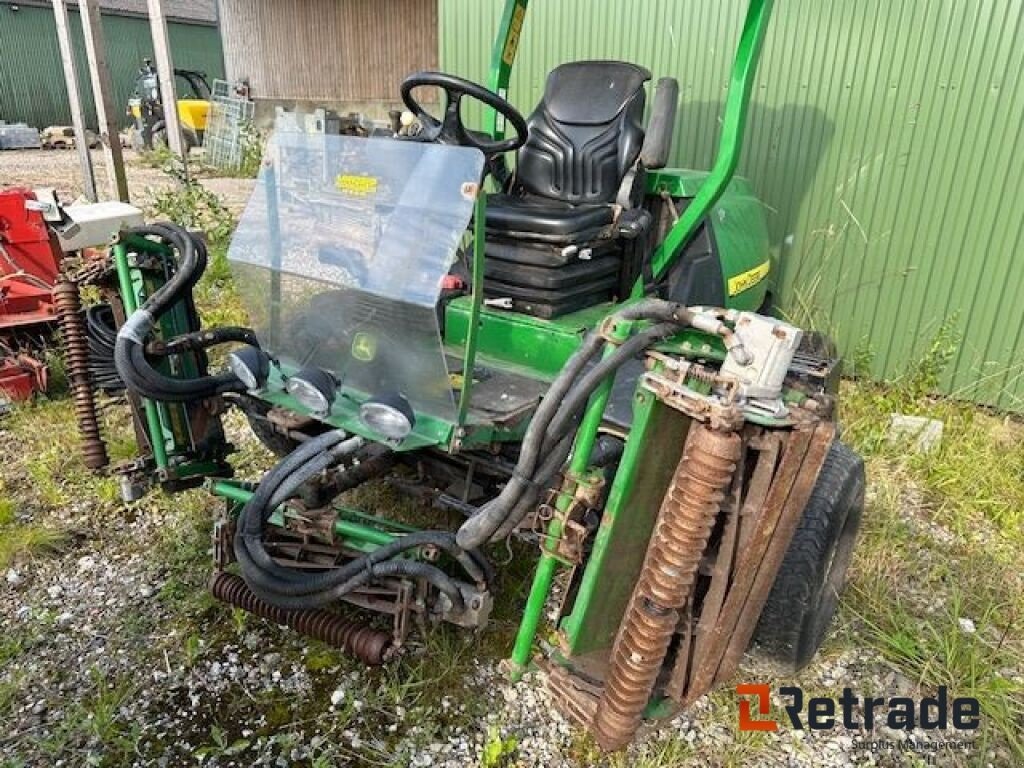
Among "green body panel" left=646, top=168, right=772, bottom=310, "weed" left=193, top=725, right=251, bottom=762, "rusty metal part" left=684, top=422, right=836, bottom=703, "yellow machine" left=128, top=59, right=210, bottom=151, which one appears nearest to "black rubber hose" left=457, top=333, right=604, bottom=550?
"rusty metal part" left=684, top=422, right=836, bottom=703

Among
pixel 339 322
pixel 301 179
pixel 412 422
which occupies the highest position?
pixel 301 179

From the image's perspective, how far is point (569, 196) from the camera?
3.43 m

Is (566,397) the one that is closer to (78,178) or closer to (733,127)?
(733,127)

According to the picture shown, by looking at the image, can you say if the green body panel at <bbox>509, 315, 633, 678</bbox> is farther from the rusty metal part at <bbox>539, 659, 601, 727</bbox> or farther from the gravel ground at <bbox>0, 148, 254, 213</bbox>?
the gravel ground at <bbox>0, 148, 254, 213</bbox>

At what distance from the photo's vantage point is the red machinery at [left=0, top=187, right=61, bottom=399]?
13.3ft

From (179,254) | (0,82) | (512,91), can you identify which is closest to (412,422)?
(179,254)

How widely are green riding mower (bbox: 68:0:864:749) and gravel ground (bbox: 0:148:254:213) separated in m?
6.12

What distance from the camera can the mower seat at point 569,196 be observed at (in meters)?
2.88

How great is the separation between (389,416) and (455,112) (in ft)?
4.04

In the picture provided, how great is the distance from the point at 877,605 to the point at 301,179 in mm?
2504

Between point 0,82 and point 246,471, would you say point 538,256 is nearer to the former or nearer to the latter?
point 246,471

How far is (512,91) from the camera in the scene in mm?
5371

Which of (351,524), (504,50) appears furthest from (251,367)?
(504,50)

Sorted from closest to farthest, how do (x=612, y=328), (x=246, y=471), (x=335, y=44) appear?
(x=612, y=328) → (x=246, y=471) → (x=335, y=44)
